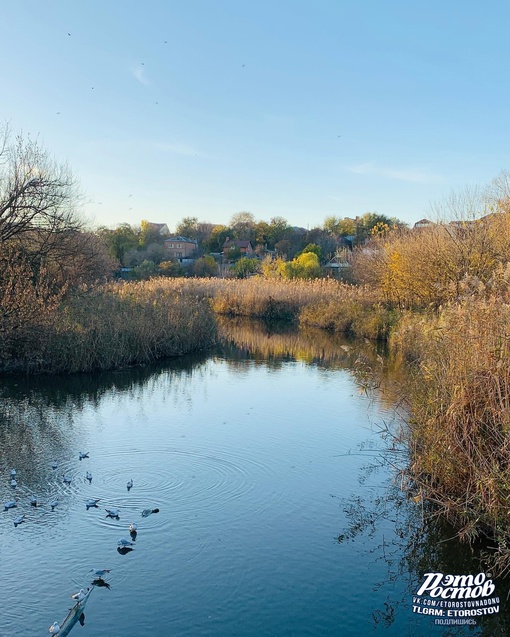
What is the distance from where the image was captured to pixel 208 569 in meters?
5.28

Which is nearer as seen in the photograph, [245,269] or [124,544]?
[124,544]

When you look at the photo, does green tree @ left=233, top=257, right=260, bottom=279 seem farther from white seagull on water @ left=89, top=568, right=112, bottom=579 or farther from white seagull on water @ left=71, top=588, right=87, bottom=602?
white seagull on water @ left=71, top=588, right=87, bottom=602

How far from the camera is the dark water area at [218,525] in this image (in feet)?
15.3

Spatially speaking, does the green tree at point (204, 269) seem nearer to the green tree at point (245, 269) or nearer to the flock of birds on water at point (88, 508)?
the green tree at point (245, 269)

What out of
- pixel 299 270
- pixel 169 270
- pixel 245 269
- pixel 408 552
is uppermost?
pixel 169 270

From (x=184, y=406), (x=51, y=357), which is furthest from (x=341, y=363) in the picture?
(x=51, y=357)

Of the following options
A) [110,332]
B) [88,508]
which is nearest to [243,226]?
[110,332]

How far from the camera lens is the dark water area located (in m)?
4.66

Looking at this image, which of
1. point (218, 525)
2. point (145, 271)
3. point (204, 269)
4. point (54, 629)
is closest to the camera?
point (54, 629)

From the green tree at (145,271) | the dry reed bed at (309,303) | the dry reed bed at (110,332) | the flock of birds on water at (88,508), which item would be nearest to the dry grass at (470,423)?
the flock of birds on water at (88,508)

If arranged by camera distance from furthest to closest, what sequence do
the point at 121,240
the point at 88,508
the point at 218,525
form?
the point at 121,240 → the point at 88,508 → the point at 218,525

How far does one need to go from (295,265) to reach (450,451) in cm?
2910

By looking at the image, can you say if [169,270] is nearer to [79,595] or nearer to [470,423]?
[470,423]

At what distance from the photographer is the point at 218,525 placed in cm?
609
